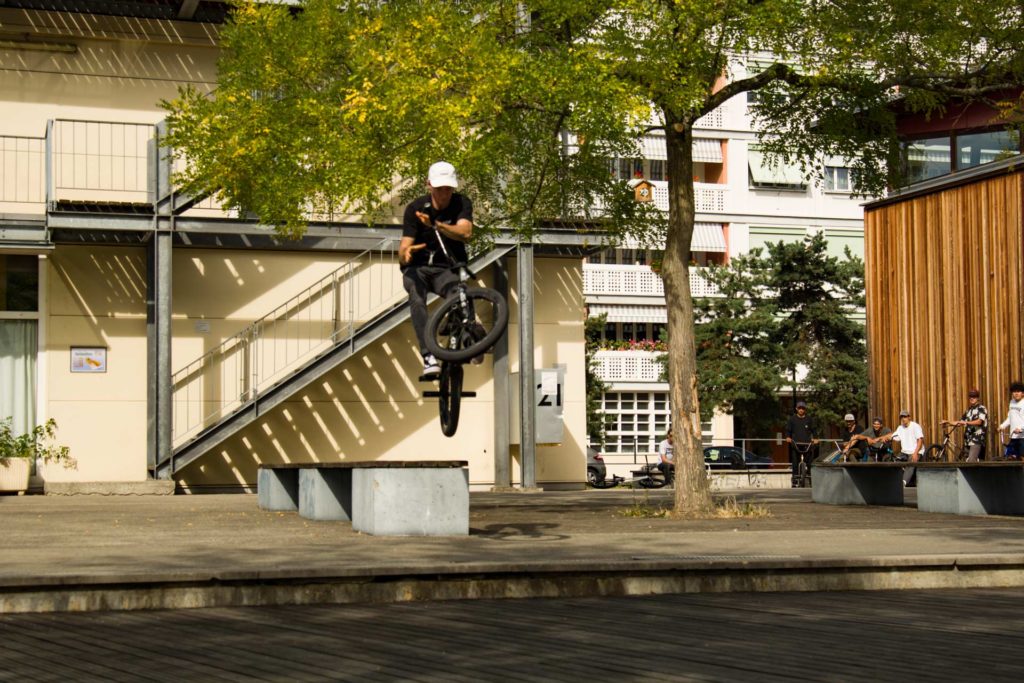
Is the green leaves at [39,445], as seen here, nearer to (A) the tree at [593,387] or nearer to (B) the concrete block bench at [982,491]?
(B) the concrete block bench at [982,491]

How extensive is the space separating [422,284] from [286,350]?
49.9 ft

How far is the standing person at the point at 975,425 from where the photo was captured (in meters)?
23.0

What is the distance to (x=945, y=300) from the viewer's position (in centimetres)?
2662

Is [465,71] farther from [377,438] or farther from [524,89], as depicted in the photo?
[377,438]

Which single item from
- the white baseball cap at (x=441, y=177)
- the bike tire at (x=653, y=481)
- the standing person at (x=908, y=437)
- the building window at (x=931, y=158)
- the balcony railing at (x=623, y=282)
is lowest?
the bike tire at (x=653, y=481)

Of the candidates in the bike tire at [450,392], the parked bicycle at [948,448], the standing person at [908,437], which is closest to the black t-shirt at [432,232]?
the bike tire at [450,392]

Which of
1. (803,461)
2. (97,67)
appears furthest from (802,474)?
(97,67)

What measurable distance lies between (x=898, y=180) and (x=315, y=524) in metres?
9.05

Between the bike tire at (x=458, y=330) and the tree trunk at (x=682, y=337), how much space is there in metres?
5.97

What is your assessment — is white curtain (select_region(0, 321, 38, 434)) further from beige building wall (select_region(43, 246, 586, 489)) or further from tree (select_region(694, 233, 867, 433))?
tree (select_region(694, 233, 867, 433))

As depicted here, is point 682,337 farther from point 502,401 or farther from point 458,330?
point 502,401

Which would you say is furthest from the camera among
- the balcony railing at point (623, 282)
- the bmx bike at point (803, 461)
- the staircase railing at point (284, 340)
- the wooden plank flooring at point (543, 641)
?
the balcony railing at point (623, 282)

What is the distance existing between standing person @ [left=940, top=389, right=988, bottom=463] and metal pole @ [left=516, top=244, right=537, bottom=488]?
7.73m

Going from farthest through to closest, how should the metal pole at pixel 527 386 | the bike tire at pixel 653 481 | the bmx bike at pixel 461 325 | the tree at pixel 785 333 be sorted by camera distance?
the tree at pixel 785 333, the bike tire at pixel 653 481, the metal pole at pixel 527 386, the bmx bike at pixel 461 325
